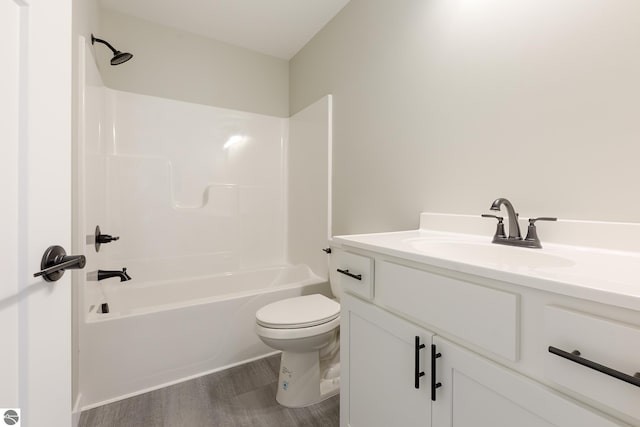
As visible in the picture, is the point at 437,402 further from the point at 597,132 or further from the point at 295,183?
the point at 295,183

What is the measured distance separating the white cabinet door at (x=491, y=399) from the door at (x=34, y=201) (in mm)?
918

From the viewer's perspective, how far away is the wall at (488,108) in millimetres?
883

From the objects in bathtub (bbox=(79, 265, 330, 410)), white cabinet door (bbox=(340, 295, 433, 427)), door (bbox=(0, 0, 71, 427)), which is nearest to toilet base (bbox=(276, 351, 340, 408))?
white cabinet door (bbox=(340, 295, 433, 427))

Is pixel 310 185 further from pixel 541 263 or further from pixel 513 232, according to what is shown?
pixel 541 263

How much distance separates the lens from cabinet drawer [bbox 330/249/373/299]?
1.02 m

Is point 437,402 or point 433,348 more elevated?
point 433,348

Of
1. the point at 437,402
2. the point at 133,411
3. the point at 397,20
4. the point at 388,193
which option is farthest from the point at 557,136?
the point at 133,411

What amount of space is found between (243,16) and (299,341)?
236 cm

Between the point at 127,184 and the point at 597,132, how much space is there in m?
2.70

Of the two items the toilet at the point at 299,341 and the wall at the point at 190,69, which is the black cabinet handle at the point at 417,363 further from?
the wall at the point at 190,69

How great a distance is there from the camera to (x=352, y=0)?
1971 millimetres

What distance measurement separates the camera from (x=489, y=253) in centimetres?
104

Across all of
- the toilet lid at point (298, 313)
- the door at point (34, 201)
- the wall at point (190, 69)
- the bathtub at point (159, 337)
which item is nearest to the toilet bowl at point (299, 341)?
the toilet lid at point (298, 313)

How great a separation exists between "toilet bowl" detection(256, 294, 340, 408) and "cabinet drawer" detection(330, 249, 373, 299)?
43cm
